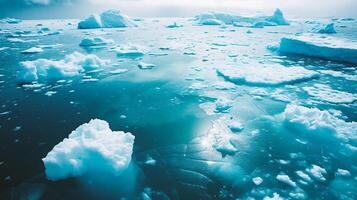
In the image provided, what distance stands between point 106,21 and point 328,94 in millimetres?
27617

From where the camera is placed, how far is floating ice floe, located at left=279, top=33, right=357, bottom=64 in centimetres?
925

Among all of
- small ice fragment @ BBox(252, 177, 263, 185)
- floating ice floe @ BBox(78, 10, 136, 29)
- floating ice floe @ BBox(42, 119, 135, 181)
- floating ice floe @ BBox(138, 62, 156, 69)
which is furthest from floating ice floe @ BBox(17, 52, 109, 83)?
floating ice floe @ BBox(78, 10, 136, 29)

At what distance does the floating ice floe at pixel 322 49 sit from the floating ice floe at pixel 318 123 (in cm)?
626

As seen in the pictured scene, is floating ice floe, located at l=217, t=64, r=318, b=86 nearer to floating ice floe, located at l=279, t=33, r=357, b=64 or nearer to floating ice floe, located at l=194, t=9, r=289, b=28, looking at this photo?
floating ice floe, located at l=279, t=33, r=357, b=64

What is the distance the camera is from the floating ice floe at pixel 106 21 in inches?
1093

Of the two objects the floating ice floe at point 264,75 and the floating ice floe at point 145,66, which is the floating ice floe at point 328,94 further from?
the floating ice floe at point 145,66

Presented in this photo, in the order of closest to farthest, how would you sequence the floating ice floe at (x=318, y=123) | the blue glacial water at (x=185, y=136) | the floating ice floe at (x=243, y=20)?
the blue glacial water at (x=185, y=136) → the floating ice floe at (x=318, y=123) → the floating ice floe at (x=243, y=20)

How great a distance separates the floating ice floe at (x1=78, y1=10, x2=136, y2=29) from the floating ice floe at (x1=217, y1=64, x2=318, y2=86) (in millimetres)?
24054

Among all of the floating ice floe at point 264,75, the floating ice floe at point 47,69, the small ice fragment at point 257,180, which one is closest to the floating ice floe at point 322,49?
the floating ice floe at point 264,75

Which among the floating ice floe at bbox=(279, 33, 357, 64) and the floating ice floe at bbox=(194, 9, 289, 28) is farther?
the floating ice floe at bbox=(194, 9, 289, 28)

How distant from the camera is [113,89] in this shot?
255 inches

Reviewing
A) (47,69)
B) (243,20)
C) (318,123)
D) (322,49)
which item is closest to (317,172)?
(318,123)

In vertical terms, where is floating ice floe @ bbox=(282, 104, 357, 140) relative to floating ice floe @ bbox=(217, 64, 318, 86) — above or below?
above

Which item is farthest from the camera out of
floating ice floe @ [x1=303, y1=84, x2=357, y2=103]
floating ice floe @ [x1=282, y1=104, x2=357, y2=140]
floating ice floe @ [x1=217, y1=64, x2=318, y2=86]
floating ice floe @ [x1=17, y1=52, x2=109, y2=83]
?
floating ice floe @ [x1=17, y1=52, x2=109, y2=83]
